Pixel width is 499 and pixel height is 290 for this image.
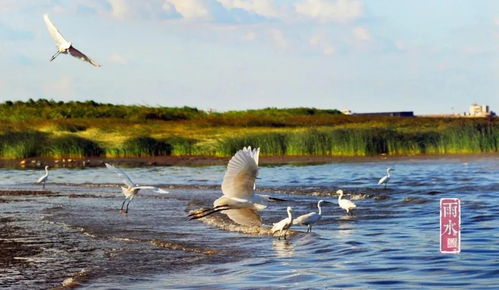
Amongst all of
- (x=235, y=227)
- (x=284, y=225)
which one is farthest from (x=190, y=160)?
(x=284, y=225)

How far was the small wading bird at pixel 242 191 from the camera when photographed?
1040 centimetres

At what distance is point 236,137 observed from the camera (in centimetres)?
3834

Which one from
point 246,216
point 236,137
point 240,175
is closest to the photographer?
point 240,175

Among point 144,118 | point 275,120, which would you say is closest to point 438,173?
point 275,120

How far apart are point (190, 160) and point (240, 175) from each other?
2590cm

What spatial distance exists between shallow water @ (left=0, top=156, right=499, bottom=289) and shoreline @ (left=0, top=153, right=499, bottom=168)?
29.2 ft

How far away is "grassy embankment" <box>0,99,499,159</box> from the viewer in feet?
115

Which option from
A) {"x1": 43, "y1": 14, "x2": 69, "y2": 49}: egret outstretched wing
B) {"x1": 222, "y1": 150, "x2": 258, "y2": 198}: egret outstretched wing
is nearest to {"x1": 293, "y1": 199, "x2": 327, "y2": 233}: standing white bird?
{"x1": 222, "y1": 150, "x2": 258, "y2": 198}: egret outstretched wing

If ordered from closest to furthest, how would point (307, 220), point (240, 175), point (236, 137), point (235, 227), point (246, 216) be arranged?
point (240, 175)
point (246, 216)
point (307, 220)
point (235, 227)
point (236, 137)

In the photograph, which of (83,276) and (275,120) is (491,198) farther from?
(275,120)

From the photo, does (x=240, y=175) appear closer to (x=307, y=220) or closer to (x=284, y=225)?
(x=284, y=225)

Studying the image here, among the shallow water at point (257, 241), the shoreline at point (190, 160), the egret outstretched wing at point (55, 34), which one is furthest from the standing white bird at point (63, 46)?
the shoreline at point (190, 160)

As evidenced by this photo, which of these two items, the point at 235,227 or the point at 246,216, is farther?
the point at 235,227

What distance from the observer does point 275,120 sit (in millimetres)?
54656
